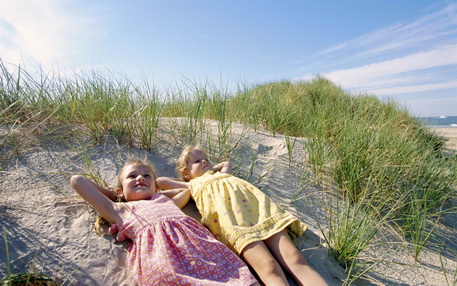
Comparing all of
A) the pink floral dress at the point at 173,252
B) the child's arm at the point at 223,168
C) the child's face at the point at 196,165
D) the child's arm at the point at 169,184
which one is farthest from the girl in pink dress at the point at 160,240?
the child's arm at the point at 223,168

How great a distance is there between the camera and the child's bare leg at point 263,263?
188 cm

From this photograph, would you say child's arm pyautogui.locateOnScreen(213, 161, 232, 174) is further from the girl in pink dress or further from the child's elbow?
the child's elbow

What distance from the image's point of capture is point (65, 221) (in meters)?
2.12

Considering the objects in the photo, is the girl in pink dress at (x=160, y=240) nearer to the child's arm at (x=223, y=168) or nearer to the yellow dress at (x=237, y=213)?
the yellow dress at (x=237, y=213)

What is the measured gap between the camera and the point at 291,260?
204cm

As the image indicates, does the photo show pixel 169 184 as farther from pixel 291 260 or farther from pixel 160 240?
pixel 291 260

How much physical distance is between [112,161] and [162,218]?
3.67 ft

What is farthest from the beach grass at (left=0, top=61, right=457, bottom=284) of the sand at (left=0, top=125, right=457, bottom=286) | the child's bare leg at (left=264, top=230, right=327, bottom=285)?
the child's bare leg at (left=264, top=230, right=327, bottom=285)

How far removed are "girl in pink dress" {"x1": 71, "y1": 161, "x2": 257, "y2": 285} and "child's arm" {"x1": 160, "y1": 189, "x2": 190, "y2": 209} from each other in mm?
148

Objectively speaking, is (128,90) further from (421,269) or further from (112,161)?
(421,269)

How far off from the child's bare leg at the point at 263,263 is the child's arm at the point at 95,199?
908 millimetres

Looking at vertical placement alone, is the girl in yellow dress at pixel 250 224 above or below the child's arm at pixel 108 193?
below

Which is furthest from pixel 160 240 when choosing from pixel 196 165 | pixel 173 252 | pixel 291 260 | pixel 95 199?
pixel 196 165

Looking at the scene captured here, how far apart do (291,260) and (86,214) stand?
57.2 inches
